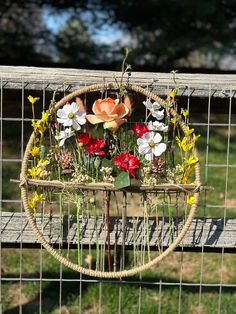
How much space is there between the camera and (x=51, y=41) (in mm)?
7383

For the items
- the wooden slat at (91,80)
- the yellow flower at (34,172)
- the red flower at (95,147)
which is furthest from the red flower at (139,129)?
the yellow flower at (34,172)

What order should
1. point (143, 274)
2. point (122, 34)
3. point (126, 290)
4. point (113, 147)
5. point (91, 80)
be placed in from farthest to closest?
point (122, 34)
point (143, 274)
point (126, 290)
point (91, 80)
point (113, 147)

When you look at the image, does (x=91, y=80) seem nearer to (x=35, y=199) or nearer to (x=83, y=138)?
(x=83, y=138)

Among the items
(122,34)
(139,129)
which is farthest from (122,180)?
(122,34)

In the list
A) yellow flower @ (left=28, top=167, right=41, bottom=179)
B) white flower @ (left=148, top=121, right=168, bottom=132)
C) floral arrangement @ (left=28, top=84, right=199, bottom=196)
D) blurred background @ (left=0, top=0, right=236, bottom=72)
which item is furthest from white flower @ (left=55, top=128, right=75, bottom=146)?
blurred background @ (left=0, top=0, right=236, bottom=72)

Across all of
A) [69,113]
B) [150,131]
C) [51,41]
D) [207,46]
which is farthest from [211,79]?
[51,41]

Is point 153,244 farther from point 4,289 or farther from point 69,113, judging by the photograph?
point 4,289

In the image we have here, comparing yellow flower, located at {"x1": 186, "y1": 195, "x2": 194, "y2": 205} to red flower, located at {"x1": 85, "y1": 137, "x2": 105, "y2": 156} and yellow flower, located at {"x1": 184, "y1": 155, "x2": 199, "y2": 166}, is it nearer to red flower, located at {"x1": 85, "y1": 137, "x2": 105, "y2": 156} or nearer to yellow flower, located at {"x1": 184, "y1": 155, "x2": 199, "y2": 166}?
yellow flower, located at {"x1": 184, "y1": 155, "x2": 199, "y2": 166}

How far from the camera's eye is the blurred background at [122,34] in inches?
268

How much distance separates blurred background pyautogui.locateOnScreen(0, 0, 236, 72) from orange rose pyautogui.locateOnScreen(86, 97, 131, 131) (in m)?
4.71

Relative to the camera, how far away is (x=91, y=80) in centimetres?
215

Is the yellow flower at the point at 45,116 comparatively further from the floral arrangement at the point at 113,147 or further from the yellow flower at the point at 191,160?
the yellow flower at the point at 191,160

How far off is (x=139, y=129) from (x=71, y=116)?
199mm

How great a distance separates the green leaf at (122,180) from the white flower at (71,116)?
0.60ft
